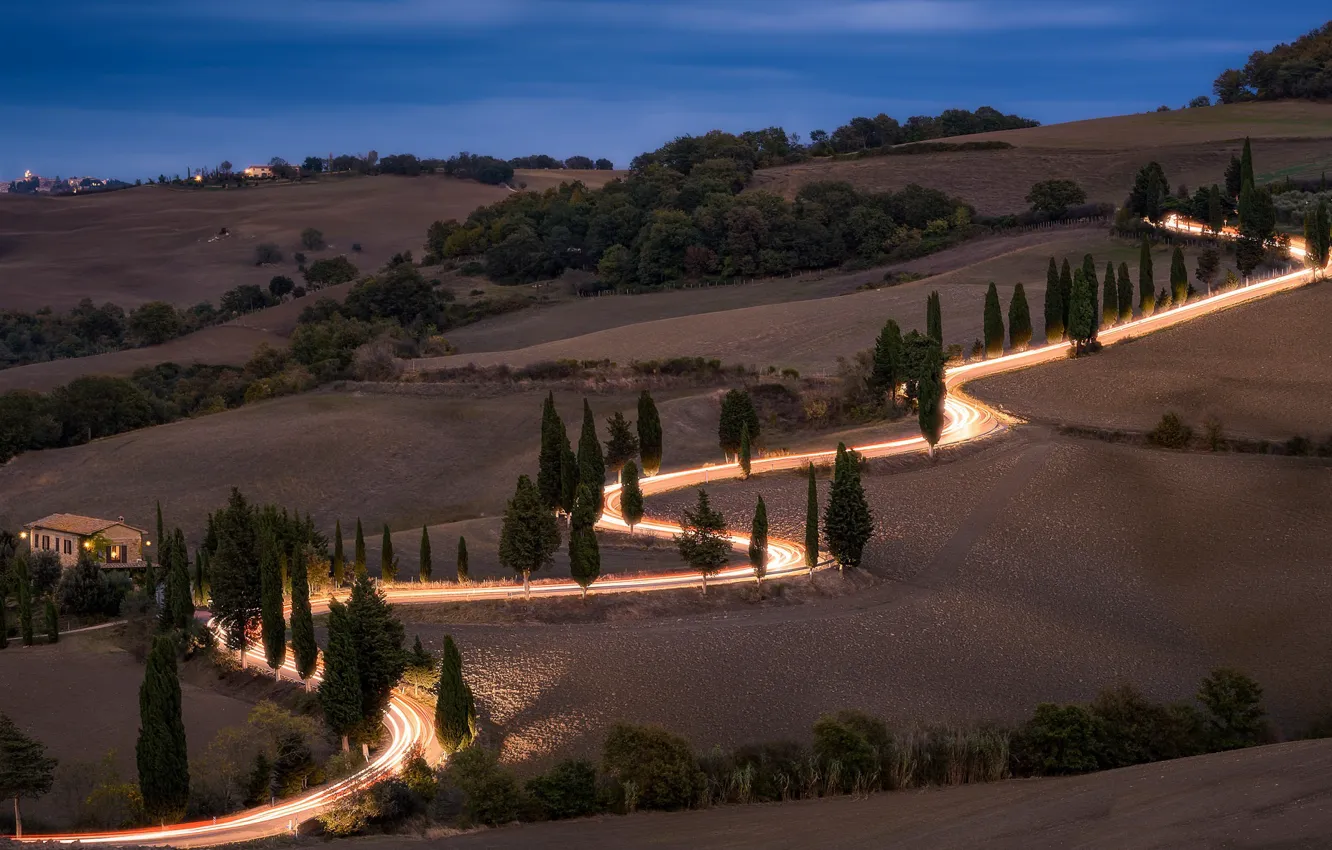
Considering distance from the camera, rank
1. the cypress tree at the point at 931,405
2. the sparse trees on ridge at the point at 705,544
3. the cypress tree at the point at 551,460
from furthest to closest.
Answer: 1. the cypress tree at the point at 551,460
2. the cypress tree at the point at 931,405
3. the sparse trees on ridge at the point at 705,544

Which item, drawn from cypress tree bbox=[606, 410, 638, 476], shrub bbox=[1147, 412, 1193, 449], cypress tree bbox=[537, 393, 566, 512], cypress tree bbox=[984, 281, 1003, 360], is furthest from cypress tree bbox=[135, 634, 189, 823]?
cypress tree bbox=[984, 281, 1003, 360]

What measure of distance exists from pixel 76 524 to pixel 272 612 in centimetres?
2604

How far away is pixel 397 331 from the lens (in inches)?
4235

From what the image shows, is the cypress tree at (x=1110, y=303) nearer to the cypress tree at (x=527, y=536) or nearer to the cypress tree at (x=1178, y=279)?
the cypress tree at (x=1178, y=279)

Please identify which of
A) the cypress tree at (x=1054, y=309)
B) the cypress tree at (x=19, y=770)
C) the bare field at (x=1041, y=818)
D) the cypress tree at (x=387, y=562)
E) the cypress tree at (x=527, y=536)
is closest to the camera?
the bare field at (x=1041, y=818)

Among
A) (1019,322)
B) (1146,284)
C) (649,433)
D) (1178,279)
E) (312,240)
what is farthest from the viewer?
(312,240)

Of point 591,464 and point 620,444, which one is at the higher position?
point 591,464

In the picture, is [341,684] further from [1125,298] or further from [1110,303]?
[1125,298]

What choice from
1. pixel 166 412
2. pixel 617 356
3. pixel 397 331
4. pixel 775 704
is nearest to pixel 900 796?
pixel 775 704

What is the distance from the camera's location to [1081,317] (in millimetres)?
71188

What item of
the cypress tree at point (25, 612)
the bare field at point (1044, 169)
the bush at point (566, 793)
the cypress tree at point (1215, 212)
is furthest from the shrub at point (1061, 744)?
the bare field at point (1044, 169)

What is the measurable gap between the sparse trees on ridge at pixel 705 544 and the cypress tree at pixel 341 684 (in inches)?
554

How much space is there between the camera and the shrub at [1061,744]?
3616 cm

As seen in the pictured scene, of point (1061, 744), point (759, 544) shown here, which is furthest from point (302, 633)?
point (1061, 744)
